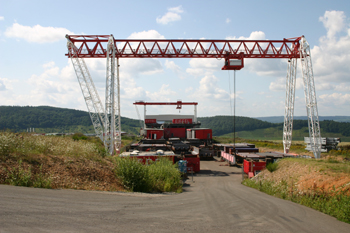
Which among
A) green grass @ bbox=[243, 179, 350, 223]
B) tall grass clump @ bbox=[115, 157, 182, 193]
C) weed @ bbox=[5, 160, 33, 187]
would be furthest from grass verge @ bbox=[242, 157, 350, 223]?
weed @ bbox=[5, 160, 33, 187]

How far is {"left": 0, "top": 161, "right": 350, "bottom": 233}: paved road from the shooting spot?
4.86 m

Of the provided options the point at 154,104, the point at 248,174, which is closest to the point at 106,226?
the point at 248,174

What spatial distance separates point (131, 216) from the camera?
5.82 metres

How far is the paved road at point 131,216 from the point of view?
486 cm

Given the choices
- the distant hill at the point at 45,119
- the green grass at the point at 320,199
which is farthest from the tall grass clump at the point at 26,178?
the distant hill at the point at 45,119

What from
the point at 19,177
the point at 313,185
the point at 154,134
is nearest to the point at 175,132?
the point at 154,134

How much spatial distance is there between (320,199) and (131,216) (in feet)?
23.9

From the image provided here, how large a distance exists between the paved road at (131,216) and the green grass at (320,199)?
34 cm

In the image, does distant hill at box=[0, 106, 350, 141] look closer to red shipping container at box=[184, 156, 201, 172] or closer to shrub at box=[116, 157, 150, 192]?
red shipping container at box=[184, 156, 201, 172]

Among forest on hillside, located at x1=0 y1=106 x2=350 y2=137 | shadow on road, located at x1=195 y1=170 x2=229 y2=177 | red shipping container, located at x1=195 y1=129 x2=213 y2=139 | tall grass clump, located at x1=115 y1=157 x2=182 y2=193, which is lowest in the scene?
shadow on road, located at x1=195 y1=170 x2=229 y2=177

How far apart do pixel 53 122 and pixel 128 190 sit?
400 ft

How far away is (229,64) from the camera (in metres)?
25.8

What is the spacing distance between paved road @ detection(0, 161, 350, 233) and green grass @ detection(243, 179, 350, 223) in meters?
0.34

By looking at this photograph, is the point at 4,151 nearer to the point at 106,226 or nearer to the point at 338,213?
the point at 106,226
